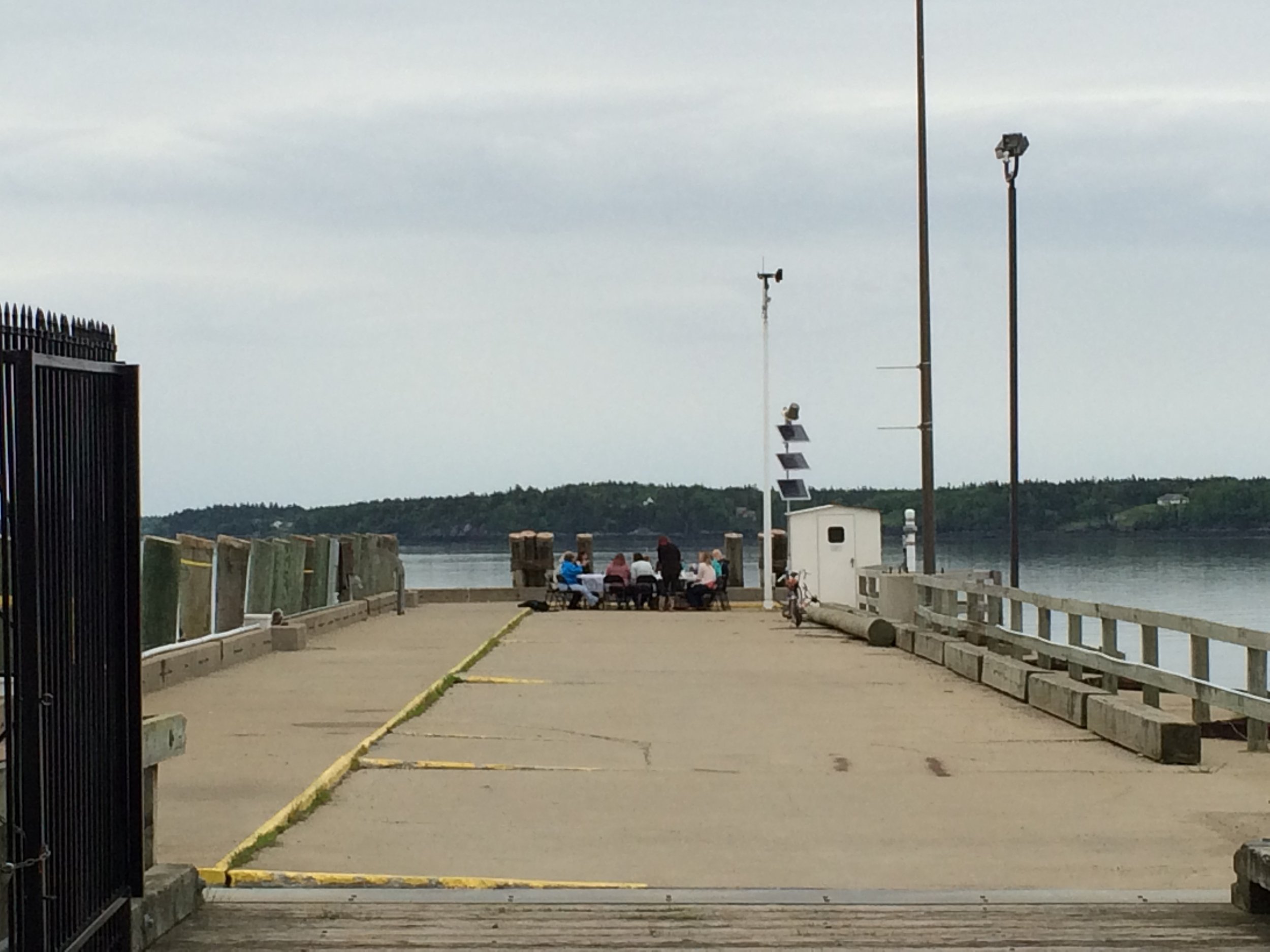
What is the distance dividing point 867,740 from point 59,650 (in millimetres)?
9590

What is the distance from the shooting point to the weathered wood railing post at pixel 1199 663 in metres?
14.6

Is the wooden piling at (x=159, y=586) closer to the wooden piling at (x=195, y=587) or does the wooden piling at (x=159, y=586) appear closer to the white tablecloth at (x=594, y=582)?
the wooden piling at (x=195, y=587)

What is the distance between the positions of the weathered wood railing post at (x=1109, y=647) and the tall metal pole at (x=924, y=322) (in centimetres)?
1233

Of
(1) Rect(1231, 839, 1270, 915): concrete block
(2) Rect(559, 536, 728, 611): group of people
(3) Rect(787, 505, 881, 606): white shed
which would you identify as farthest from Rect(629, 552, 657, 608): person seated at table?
(1) Rect(1231, 839, 1270, 915): concrete block

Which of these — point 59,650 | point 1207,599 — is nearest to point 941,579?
point 59,650

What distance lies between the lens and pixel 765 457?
39844 millimetres

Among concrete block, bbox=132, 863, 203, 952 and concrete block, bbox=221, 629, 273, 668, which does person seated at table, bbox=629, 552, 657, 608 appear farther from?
concrete block, bbox=132, 863, 203, 952

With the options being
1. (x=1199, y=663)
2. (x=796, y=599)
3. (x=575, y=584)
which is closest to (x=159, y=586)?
(x=1199, y=663)

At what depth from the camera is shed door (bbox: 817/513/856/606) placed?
36.2 metres

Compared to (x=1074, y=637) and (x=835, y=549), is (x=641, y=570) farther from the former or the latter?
(x=1074, y=637)

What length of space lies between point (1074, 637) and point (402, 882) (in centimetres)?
1123

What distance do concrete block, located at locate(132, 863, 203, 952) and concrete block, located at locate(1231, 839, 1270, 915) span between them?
4302 millimetres

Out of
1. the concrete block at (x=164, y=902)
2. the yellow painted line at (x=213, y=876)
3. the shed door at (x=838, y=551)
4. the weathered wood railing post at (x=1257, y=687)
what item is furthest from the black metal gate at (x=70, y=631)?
the shed door at (x=838, y=551)

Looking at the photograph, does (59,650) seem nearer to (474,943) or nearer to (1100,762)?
(474,943)
